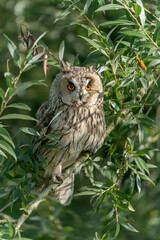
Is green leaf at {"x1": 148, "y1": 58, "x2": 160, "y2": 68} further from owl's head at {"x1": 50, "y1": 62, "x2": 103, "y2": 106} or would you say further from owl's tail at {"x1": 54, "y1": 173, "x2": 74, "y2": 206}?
owl's tail at {"x1": 54, "y1": 173, "x2": 74, "y2": 206}

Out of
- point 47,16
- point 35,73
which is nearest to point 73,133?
point 35,73

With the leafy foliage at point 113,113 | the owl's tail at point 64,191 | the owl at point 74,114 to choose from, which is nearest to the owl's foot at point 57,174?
the owl at point 74,114

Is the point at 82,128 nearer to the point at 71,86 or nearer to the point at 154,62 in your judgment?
the point at 71,86

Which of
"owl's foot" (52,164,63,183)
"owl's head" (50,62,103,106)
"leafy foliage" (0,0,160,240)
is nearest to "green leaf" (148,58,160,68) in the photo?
"leafy foliage" (0,0,160,240)

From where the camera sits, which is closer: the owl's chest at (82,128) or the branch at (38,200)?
the branch at (38,200)

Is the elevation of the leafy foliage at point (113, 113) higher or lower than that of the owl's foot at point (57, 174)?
higher

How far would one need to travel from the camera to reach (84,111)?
2666 millimetres

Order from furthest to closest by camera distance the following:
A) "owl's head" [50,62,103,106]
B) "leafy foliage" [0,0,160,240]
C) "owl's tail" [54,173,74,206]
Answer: "owl's tail" [54,173,74,206]
"owl's head" [50,62,103,106]
"leafy foliage" [0,0,160,240]

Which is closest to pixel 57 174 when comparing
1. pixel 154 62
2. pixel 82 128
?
pixel 82 128

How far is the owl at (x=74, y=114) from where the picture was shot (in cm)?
256

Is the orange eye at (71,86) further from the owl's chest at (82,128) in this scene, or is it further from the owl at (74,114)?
the owl's chest at (82,128)

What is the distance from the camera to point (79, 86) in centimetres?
255

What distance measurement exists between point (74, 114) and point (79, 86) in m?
0.18

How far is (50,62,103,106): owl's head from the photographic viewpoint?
254 cm
